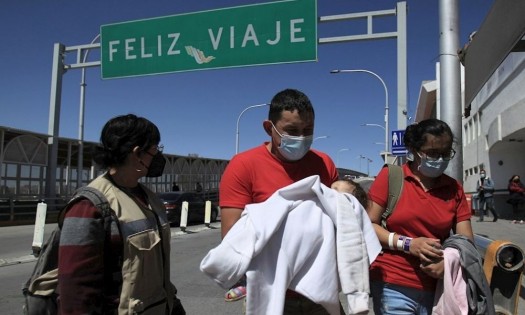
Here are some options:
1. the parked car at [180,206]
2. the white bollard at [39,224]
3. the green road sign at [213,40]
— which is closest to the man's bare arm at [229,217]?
the white bollard at [39,224]

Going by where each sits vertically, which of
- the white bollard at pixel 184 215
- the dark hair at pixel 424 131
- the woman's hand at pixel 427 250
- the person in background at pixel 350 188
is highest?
the dark hair at pixel 424 131

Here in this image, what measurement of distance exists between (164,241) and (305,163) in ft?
2.80

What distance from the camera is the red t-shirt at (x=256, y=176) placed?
95.3 inches

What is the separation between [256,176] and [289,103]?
1.34ft

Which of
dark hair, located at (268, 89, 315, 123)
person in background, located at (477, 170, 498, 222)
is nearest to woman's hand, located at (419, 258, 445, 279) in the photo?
dark hair, located at (268, 89, 315, 123)

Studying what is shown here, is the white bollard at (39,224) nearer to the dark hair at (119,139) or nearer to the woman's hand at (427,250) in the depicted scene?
the dark hair at (119,139)

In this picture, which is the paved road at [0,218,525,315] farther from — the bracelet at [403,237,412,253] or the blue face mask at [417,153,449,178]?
the blue face mask at [417,153,449,178]

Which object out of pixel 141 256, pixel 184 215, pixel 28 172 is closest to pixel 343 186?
pixel 141 256

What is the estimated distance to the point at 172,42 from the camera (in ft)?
44.5

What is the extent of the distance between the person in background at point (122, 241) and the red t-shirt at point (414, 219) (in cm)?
123

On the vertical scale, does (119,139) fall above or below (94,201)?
above

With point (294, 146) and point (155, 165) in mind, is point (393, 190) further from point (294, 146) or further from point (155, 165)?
point (155, 165)

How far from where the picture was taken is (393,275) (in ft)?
9.04

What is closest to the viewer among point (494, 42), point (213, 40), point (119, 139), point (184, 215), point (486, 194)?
point (119, 139)
